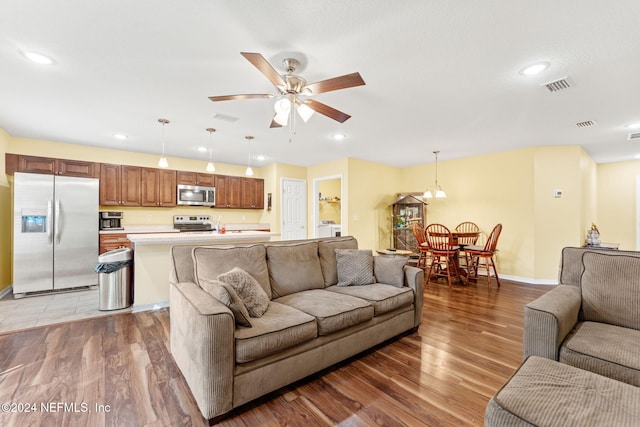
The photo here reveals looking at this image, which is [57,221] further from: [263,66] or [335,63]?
[335,63]

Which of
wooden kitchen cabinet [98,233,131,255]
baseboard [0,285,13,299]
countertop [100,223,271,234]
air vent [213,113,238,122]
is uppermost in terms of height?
air vent [213,113,238,122]

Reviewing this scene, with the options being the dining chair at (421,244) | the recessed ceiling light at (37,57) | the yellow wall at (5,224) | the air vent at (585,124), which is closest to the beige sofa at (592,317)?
the air vent at (585,124)

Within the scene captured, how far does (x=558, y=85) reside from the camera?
2.62 m

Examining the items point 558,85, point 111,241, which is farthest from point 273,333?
point 111,241

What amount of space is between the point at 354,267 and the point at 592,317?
1831 mm

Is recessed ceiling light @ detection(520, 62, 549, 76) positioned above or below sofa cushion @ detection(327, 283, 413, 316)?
above

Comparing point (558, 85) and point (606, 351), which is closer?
Answer: point (606, 351)

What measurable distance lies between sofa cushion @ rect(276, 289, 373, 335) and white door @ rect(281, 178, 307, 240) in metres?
4.06

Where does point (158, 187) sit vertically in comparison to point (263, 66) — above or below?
below

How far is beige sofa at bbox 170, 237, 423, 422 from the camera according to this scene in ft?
5.13

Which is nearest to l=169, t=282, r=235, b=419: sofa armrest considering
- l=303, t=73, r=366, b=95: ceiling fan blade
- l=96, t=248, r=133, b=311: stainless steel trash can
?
l=303, t=73, r=366, b=95: ceiling fan blade

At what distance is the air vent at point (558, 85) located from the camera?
255 centimetres

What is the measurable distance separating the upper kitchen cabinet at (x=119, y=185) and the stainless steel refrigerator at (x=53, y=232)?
29cm

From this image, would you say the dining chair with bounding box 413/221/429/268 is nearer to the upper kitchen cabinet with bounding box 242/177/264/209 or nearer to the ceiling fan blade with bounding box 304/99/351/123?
the ceiling fan blade with bounding box 304/99/351/123
